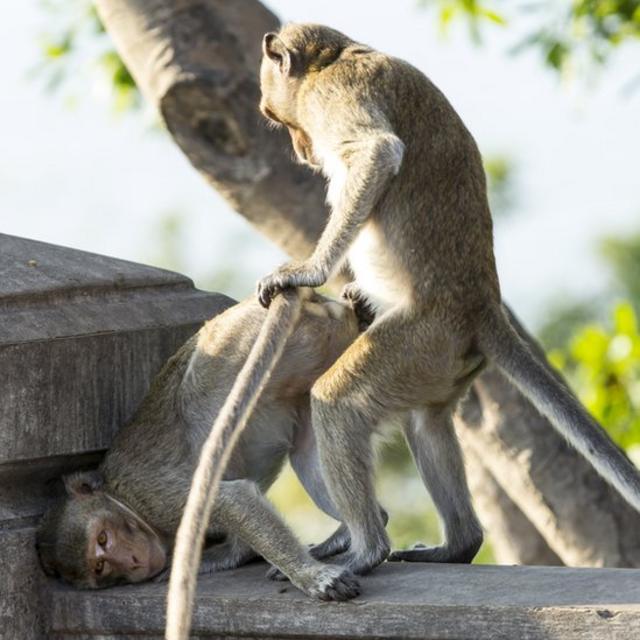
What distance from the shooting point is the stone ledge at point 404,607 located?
315 centimetres

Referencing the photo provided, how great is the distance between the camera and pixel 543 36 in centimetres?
594

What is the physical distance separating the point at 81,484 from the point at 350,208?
3.23 ft

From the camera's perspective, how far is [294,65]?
15.1 feet

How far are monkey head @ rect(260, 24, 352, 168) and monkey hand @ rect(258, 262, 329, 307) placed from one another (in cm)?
59

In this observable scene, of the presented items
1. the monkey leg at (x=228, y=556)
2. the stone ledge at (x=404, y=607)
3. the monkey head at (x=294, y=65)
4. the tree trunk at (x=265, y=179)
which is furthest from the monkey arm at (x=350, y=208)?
the tree trunk at (x=265, y=179)

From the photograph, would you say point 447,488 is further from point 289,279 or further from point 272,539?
point 289,279

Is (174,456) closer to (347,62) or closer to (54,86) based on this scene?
(347,62)

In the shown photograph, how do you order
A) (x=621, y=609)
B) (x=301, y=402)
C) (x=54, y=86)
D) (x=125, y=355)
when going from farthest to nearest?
(x=54, y=86) → (x=301, y=402) → (x=125, y=355) → (x=621, y=609)

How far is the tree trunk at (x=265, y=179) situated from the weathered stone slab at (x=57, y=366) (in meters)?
1.21

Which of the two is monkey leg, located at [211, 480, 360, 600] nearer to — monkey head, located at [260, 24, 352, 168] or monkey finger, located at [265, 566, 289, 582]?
monkey finger, located at [265, 566, 289, 582]

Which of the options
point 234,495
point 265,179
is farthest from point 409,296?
point 265,179

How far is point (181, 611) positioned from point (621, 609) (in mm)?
849

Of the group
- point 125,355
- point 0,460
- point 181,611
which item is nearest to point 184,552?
point 181,611

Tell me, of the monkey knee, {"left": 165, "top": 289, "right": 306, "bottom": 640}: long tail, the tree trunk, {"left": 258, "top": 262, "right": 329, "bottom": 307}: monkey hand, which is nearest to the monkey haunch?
the monkey knee
